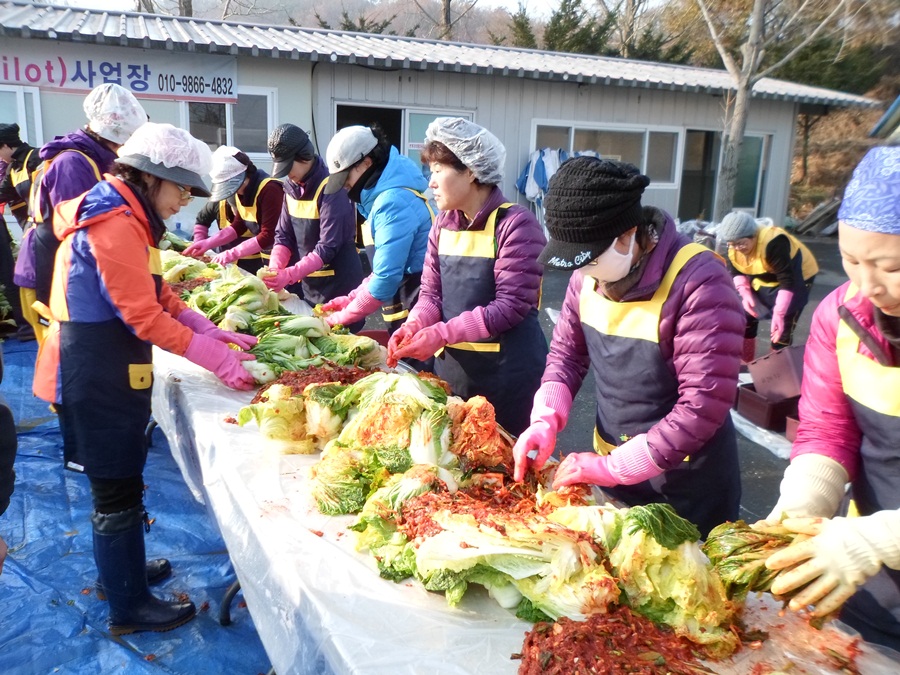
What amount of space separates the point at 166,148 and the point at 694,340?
87.5 inches

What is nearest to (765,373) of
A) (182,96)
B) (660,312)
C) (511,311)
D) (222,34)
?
(511,311)

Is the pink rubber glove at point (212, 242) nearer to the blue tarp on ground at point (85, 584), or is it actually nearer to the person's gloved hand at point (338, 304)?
the blue tarp on ground at point (85, 584)

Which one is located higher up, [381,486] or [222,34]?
[222,34]

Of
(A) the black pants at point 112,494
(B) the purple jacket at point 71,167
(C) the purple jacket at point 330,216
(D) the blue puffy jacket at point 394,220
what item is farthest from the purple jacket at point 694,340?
(B) the purple jacket at point 71,167

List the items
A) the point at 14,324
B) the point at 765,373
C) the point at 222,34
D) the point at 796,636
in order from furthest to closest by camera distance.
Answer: the point at 222,34 → the point at 14,324 → the point at 765,373 → the point at 796,636

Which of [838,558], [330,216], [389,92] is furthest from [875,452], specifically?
[389,92]

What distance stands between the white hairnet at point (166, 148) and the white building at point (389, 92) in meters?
8.23

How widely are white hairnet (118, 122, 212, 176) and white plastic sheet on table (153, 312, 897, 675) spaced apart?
1183 mm

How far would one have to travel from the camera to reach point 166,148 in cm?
281

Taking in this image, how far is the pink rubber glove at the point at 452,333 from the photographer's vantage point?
3.16 meters

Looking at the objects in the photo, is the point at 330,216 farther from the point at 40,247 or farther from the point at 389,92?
the point at 389,92

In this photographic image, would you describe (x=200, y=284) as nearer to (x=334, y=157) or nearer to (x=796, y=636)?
(x=334, y=157)

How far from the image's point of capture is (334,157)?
13.2 feet

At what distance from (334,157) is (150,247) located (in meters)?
1.42
